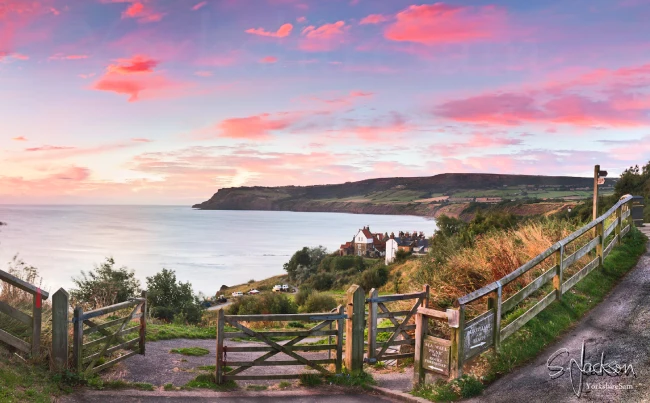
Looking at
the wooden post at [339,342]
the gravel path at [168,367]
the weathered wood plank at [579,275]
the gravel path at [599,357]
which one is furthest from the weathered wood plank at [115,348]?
the weathered wood plank at [579,275]

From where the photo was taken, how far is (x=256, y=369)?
1089 centimetres

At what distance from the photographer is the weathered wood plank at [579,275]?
10.3 m

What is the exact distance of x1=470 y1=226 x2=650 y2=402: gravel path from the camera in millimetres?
6512

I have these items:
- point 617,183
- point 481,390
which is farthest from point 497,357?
point 617,183

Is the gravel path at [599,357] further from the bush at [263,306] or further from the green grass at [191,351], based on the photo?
the bush at [263,306]

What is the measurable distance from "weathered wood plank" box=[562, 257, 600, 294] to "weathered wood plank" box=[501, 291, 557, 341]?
67 cm

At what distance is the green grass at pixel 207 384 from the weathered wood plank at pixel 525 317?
4.92 m

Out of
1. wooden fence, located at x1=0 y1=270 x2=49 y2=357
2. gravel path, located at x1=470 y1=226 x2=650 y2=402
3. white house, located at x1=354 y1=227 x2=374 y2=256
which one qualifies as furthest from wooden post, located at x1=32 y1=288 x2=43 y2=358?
white house, located at x1=354 y1=227 x2=374 y2=256

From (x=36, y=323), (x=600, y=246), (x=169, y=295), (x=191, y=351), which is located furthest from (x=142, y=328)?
(x=169, y=295)

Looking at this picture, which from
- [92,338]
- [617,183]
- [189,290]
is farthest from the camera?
[617,183]

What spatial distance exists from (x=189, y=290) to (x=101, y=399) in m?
18.9

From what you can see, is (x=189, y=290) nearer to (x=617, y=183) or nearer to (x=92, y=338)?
(x=92, y=338)

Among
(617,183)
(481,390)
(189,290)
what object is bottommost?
(189,290)

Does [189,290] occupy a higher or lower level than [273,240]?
higher
